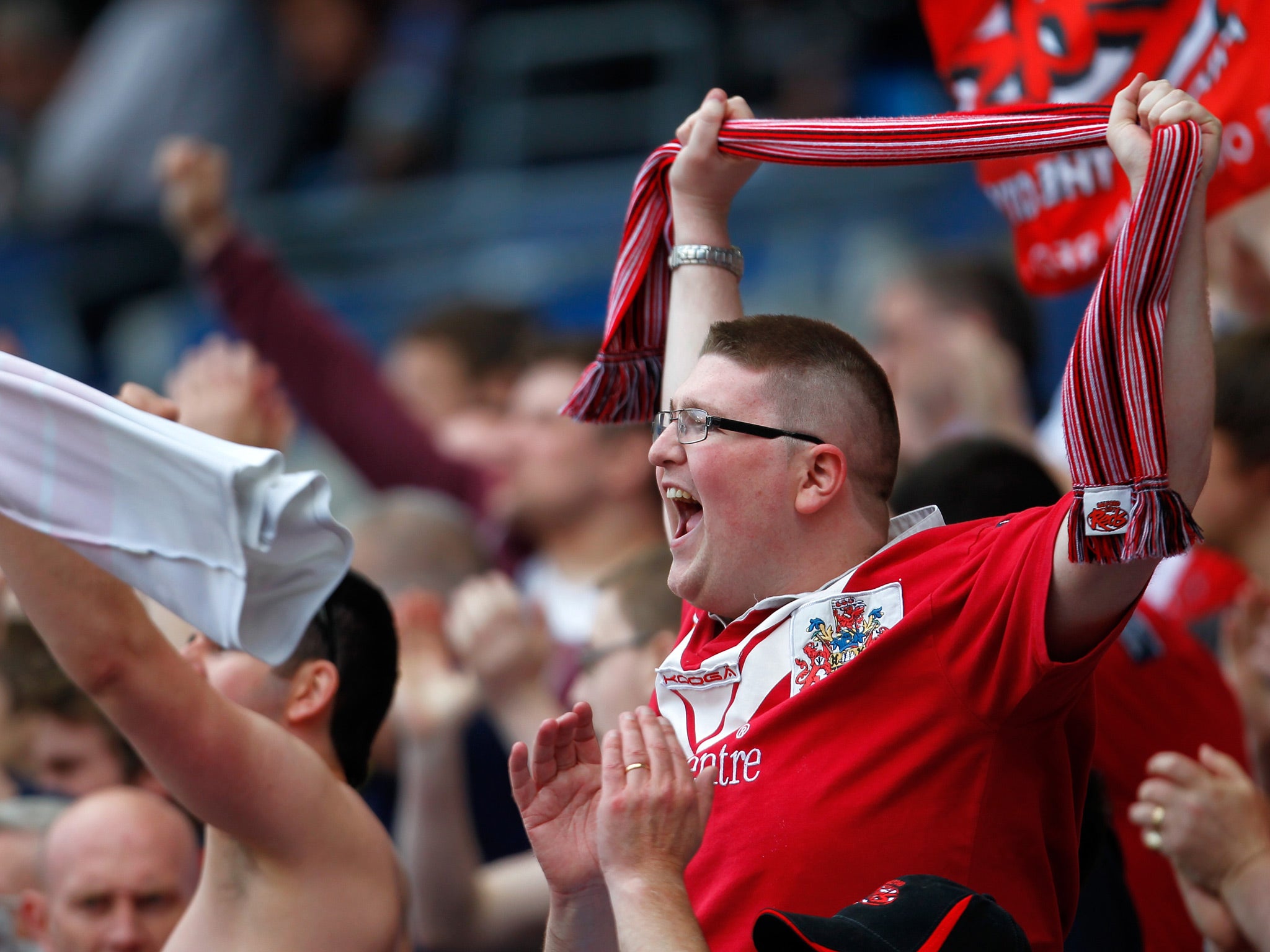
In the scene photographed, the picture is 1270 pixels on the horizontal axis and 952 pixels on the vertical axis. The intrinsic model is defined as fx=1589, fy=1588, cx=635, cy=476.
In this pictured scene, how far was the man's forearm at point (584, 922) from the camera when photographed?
6.79 feet

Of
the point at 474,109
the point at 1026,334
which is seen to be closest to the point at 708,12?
the point at 474,109

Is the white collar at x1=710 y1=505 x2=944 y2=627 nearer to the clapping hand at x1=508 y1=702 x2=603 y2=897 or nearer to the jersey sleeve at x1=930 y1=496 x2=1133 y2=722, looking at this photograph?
the jersey sleeve at x1=930 y1=496 x2=1133 y2=722

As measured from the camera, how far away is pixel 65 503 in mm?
2070

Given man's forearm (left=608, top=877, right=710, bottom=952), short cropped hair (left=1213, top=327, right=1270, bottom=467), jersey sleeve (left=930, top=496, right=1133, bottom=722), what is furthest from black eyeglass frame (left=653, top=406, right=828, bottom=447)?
short cropped hair (left=1213, top=327, right=1270, bottom=467)

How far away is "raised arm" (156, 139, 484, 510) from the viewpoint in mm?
5008

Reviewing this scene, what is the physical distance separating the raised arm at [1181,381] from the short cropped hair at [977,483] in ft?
3.25

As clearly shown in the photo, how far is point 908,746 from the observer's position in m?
2.00

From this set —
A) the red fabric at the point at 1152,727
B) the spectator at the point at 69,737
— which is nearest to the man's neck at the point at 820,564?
the red fabric at the point at 1152,727

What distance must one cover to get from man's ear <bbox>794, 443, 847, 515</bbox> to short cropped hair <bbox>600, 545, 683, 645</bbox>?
94 cm

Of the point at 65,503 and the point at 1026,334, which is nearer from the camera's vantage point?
the point at 65,503

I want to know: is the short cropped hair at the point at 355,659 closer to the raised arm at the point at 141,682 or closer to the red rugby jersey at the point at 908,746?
the raised arm at the point at 141,682

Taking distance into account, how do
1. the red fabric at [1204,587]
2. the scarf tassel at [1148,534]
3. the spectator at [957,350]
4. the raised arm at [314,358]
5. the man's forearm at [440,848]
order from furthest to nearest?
the raised arm at [314,358]
the spectator at [957,350]
the red fabric at [1204,587]
the man's forearm at [440,848]
the scarf tassel at [1148,534]

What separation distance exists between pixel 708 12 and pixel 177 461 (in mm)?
7098

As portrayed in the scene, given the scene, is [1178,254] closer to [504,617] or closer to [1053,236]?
[1053,236]
